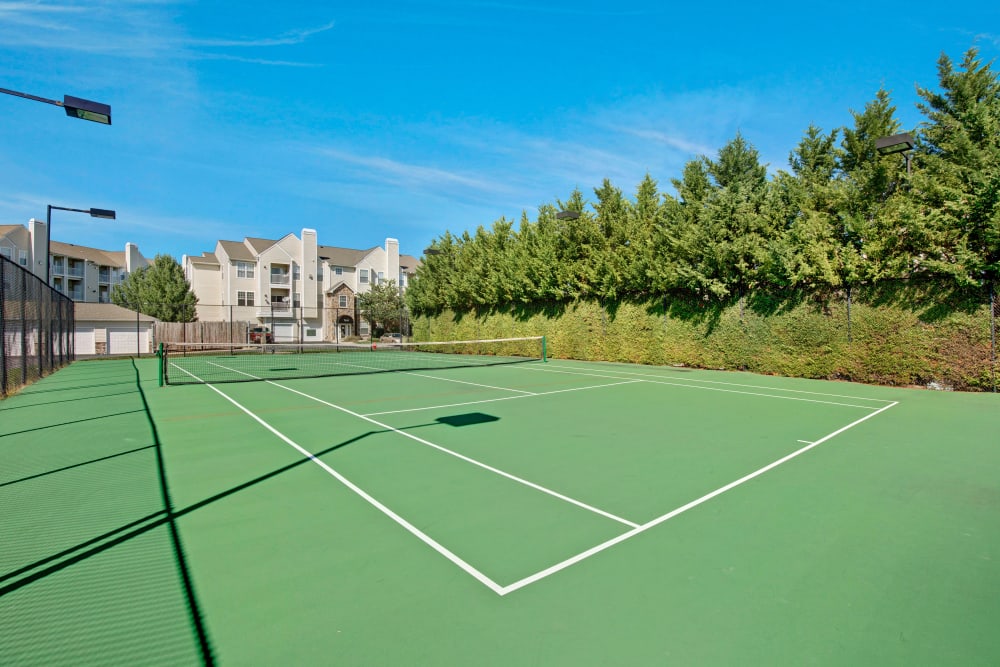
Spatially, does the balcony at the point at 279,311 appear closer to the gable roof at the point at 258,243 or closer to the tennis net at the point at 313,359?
the gable roof at the point at 258,243

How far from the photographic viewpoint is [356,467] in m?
5.54

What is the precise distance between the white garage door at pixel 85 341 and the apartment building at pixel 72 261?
16366 mm

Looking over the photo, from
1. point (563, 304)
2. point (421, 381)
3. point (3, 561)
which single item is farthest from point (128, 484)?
point (563, 304)

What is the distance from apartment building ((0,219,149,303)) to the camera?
49294 millimetres

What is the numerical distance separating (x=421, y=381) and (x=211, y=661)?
1227cm

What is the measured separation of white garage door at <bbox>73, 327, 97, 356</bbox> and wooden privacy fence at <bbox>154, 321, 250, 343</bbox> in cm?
1014

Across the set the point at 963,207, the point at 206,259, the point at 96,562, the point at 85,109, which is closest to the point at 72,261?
the point at 206,259

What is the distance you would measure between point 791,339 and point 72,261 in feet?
231

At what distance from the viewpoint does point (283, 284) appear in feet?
165

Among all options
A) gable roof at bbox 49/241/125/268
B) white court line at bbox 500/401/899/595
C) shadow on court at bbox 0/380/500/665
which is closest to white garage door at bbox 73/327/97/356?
gable roof at bbox 49/241/125/268

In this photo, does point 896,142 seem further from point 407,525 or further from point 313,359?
point 313,359

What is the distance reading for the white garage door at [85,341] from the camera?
1382 inches

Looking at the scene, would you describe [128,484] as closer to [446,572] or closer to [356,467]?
[356,467]

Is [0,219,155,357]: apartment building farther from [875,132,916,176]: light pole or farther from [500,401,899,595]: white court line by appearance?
[875,132,916,176]: light pole
